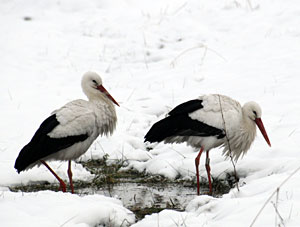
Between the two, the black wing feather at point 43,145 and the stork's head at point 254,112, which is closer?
the black wing feather at point 43,145

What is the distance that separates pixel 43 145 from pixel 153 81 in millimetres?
3874

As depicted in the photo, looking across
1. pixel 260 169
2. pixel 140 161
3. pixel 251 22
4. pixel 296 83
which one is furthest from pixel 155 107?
pixel 251 22

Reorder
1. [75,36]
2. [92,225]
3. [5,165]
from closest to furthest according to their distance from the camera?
[92,225] < [5,165] < [75,36]

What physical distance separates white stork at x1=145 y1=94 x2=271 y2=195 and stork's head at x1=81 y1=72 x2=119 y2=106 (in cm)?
84

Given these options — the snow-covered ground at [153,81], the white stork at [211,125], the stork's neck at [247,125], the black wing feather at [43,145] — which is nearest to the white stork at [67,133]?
the black wing feather at [43,145]

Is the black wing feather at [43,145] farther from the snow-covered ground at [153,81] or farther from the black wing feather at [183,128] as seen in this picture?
the black wing feather at [183,128]

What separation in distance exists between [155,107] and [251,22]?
3.81 m

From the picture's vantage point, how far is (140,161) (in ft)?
23.6

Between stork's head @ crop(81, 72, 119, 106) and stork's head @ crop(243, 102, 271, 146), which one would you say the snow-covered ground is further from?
Result: stork's head @ crop(81, 72, 119, 106)

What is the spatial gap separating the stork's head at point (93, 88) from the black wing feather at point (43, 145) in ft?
2.40

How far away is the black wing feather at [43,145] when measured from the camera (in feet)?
20.1

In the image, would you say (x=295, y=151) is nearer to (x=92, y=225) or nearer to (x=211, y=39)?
(x=92, y=225)

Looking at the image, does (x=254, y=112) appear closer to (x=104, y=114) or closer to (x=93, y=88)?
(x=104, y=114)

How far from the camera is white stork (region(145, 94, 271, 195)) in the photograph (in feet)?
21.6
